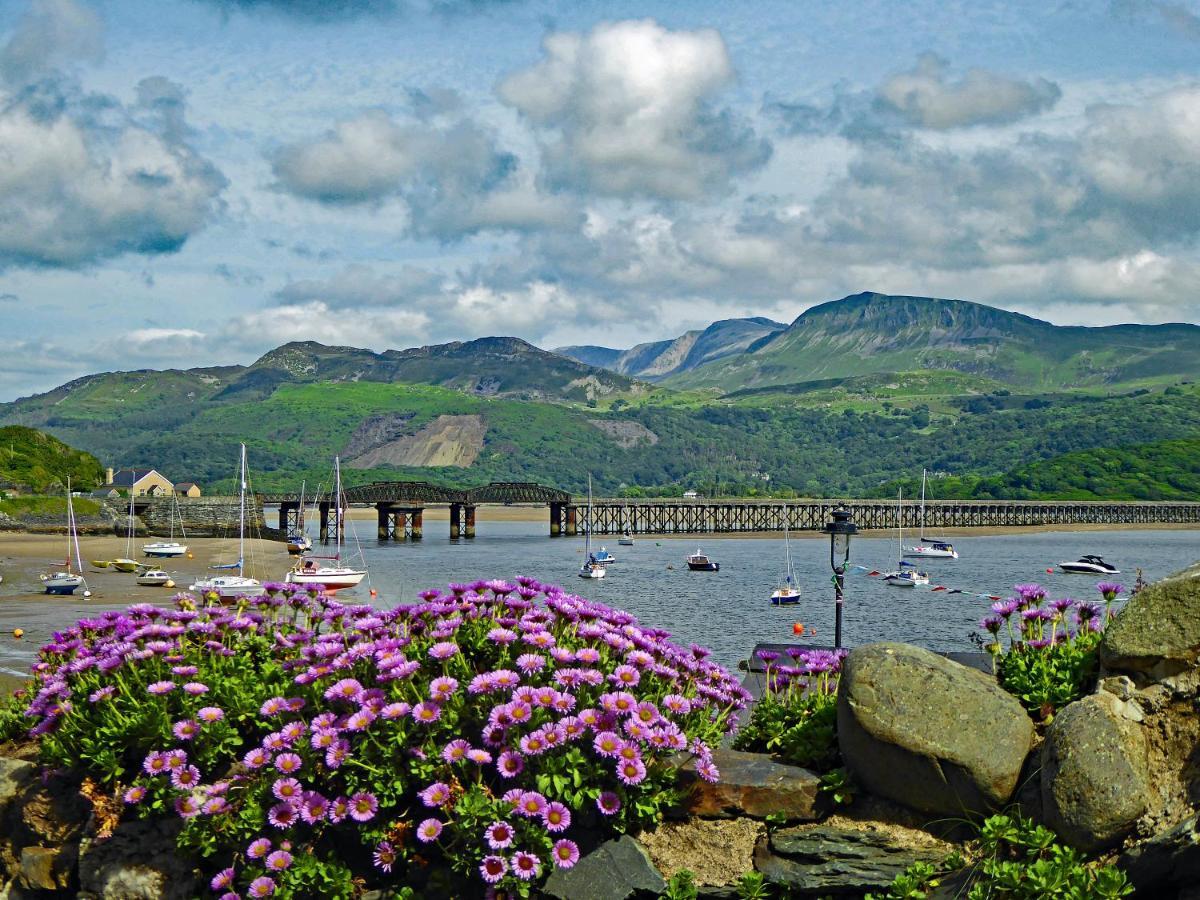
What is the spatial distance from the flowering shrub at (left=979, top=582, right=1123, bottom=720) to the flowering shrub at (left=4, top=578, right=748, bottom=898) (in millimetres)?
2804

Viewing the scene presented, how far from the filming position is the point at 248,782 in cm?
1050

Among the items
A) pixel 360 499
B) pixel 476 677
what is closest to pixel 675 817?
pixel 476 677

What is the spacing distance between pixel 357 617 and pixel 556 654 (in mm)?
2758

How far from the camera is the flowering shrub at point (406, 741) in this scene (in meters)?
9.73

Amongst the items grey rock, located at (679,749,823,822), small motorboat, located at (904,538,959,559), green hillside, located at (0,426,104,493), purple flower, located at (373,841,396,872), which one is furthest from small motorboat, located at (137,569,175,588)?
small motorboat, located at (904,538,959,559)

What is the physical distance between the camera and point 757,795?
420 inches

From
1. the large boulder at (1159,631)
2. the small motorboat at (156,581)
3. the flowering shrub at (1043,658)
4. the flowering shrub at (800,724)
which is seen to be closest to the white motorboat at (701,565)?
the small motorboat at (156,581)

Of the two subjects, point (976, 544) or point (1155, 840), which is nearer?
point (1155, 840)

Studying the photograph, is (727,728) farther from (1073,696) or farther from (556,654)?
(1073,696)

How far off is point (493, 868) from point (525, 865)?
0.84 ft

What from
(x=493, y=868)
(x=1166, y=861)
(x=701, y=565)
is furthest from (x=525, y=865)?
(x=701, y=565)

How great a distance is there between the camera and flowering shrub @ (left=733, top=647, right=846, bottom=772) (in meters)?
11.1

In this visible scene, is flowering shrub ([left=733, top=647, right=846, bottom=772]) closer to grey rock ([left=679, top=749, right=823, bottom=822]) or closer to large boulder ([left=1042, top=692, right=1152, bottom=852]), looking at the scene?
grey rock ([left=679, top=749, right=823, bottom=822])

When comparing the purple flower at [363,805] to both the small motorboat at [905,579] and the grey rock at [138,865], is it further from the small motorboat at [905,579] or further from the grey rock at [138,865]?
the small motorboat at [905,579]
